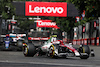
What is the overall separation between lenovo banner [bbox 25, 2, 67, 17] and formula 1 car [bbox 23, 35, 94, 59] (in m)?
22.6

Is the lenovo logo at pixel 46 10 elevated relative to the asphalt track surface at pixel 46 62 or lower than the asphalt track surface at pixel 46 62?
elevated

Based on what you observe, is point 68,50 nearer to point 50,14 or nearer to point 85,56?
point 85,56

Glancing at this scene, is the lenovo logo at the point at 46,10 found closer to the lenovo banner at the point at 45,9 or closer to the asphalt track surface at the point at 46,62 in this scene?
the lenovo banner at the point at 45,9

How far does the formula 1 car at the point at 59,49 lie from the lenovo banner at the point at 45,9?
22635 millimetres

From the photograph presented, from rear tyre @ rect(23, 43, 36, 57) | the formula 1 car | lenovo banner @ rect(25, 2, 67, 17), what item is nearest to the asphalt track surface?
the formula 1 car

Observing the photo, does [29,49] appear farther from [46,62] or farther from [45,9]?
[45,9]

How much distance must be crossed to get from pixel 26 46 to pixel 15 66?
13.7ft

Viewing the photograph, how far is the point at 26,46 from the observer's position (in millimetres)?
11828

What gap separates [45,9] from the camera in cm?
3512

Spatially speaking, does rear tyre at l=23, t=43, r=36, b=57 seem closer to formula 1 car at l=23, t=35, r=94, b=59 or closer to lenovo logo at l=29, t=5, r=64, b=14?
formula 1 car at l=23, t=35, r=94, b=59

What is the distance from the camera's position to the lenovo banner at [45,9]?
34.8m

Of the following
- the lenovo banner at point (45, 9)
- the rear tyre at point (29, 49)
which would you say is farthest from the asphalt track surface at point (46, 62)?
the lenovo banner at point (45, 9)

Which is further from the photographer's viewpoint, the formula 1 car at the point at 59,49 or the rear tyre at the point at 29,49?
the rear tyre at the point at 29,49

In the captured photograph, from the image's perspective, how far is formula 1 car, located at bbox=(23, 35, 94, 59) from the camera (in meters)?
10.8
